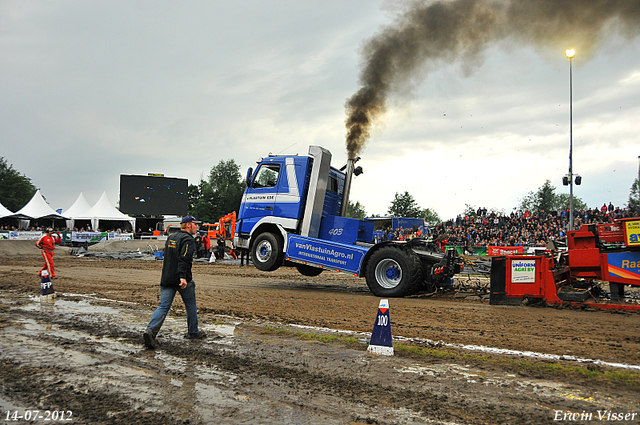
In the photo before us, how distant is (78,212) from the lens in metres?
41.1

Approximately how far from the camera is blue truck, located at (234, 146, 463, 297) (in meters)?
9.71

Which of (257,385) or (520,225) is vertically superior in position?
(520,225)

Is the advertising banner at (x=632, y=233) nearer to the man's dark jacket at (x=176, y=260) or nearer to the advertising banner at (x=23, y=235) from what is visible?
the man's dark jacket at (x=176, y=260)

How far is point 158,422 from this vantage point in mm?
3225

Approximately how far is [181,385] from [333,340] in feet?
7.34

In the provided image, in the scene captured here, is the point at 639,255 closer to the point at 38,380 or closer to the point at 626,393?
the point at 626,393

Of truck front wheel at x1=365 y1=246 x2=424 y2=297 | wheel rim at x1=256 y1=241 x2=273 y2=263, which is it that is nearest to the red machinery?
truck front wheel at x1=365 y1=246 x2=424 y2=297

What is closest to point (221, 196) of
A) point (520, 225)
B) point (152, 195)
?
point (152, 195)

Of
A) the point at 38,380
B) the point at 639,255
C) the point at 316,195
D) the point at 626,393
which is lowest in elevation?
the point at 38,380

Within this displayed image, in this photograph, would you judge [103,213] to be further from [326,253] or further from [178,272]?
[178,272]

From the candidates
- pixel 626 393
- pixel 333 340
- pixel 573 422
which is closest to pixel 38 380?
pixel 333 340

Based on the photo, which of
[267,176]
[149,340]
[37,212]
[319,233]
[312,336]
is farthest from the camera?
[37,212]

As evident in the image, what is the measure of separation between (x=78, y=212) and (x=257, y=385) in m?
43.5

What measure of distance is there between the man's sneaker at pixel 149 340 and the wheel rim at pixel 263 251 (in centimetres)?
596
